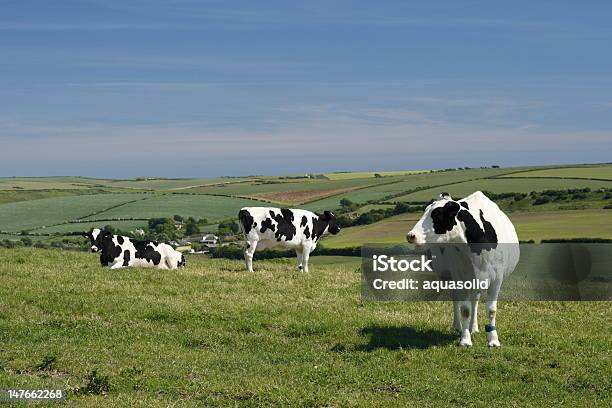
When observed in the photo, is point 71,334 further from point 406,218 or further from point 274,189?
point 274,189

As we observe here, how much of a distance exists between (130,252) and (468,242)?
16859mm

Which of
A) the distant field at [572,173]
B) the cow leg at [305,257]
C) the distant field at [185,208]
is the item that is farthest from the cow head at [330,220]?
the distant field at [572,173]

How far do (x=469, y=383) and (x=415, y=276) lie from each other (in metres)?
11.6

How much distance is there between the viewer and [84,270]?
24750mm

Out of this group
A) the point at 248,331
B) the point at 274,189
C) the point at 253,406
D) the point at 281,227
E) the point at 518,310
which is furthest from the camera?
the point at 274,189

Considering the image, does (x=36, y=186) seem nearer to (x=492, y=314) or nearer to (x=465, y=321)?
(x=465, y=321)

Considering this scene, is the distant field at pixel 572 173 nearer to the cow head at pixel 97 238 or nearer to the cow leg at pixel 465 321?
the cow head at pixel 97 238

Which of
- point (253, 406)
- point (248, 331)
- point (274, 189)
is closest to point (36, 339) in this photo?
point (248, 331)

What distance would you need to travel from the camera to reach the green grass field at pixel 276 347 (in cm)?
1127

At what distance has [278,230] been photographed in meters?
28.6

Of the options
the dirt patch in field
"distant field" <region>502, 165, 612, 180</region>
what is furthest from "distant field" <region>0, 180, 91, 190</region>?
"distant field" <region>502, 165, 612, 180</region>

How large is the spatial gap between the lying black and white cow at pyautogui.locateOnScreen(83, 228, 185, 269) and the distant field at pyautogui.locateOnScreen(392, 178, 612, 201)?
59.0 meters

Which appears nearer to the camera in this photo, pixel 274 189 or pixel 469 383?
pixel 469 383

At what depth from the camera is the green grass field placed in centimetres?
1127
